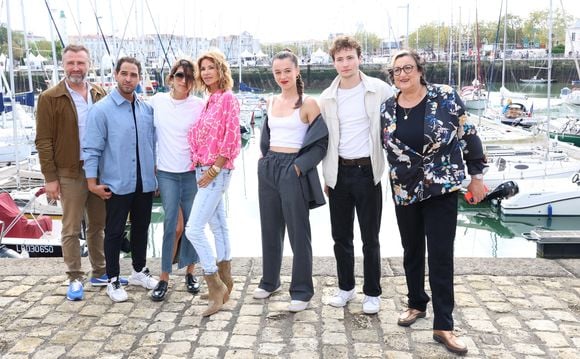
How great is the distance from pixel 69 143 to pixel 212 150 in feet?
3.83

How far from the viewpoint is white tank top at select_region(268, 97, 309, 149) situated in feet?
12.7

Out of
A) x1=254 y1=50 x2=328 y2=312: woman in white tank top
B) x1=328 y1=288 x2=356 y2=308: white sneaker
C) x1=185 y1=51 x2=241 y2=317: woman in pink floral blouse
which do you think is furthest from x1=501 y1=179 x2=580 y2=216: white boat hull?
x1=185 y1=51 x2=241 y2=317: woman in pink floral blouse

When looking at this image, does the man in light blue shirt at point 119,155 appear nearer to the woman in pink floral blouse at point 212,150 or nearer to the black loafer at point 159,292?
the black loafer at point 159,292

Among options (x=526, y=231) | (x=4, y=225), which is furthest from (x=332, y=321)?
(x=526, y=231)

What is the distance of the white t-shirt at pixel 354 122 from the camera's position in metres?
3.76

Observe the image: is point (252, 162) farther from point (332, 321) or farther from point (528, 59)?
point (528, 59)

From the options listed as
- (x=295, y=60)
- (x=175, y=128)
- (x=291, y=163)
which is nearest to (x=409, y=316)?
(x=291, y=163)

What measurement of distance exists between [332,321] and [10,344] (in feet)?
6.79

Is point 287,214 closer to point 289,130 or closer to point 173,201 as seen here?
point 289,130

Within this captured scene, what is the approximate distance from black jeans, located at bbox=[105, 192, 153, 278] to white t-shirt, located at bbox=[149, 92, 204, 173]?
1.21 feet

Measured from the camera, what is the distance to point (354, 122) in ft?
12.4

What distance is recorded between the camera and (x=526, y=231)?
14.6 meters

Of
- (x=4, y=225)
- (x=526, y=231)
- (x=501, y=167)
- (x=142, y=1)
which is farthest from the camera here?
(x=142, y=1)

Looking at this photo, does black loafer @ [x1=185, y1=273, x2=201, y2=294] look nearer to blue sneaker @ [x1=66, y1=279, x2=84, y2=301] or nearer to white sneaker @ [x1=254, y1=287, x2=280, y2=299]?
white sneaker @ [x1=254, y1=287, x2=280, y2=299]
